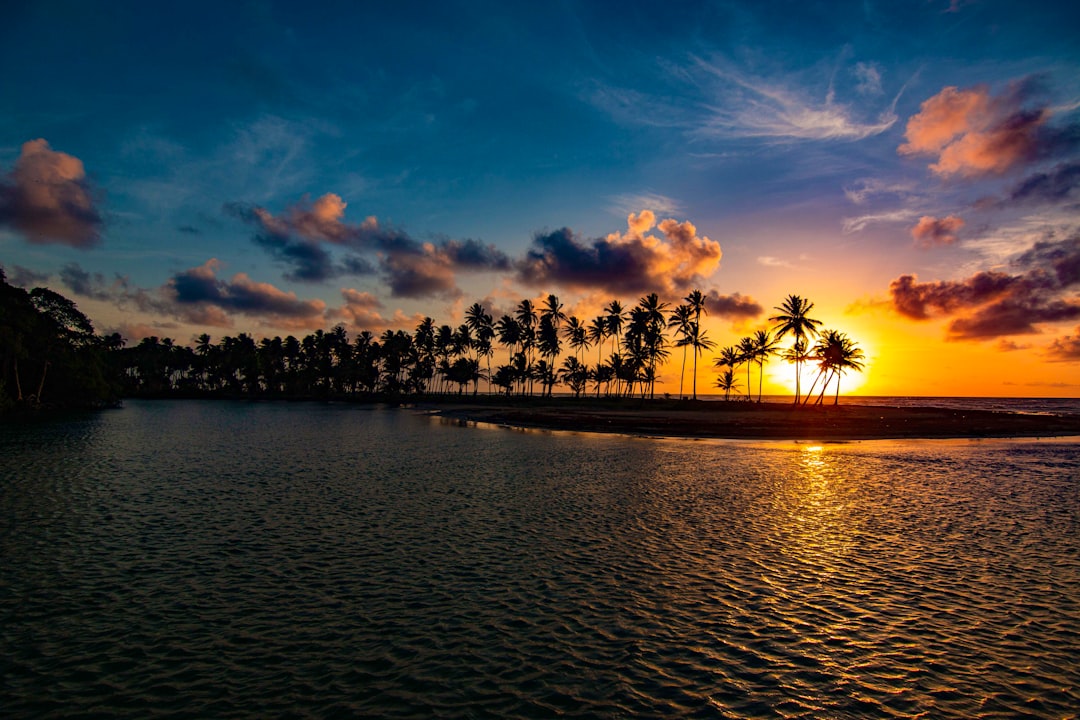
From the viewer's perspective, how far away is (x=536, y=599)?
14.0m

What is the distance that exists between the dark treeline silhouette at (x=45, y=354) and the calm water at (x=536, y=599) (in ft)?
249

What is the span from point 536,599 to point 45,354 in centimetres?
11912

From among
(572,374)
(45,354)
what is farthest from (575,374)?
(45,354)

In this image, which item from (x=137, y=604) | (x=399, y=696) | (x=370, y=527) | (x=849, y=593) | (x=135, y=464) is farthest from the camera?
(x=135, y=464)

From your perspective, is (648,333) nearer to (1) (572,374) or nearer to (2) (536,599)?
(1) (572,374)

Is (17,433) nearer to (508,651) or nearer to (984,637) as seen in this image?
(508,651)

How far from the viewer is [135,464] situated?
38625 millimetres

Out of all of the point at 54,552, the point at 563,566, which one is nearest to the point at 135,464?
the point at 54,552

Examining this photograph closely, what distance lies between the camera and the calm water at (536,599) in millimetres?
9500

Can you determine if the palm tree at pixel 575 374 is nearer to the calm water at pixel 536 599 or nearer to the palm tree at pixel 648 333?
the palm tree at pixel 648 333

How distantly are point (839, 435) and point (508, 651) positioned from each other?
6973 cm

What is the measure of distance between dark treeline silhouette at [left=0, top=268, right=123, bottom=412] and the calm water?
7591 cm

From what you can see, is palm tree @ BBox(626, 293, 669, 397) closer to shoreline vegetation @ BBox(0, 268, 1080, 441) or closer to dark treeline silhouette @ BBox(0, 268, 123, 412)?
shoreline vegetation @ BBox(0, 268, 1080, 441)

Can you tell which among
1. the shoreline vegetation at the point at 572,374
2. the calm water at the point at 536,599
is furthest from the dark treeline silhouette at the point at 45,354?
the calm water at the point at 536,599
